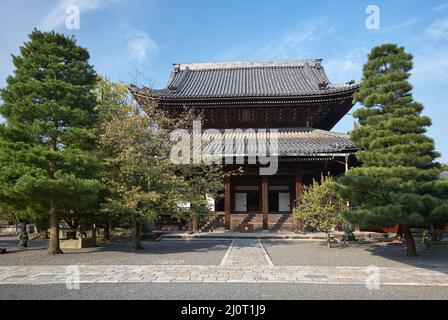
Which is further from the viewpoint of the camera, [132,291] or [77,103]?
[77,103]

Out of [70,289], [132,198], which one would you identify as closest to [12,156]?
[132,198]

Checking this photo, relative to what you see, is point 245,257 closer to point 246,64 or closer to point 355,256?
point 355,256

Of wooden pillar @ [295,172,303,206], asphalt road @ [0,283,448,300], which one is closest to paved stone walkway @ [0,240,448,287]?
asphalt road @ [0,283,448,300]

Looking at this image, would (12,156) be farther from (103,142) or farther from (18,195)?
(103,142)

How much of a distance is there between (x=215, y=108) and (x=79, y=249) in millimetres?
13209

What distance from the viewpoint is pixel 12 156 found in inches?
436

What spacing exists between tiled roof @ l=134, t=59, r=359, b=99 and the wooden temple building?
0.08 meters

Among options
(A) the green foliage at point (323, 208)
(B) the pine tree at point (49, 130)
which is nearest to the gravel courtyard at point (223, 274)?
(A) the green foliage at point (323, 208)

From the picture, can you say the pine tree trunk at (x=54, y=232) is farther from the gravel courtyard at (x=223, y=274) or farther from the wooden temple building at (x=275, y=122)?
the wooden temple building at (x=275, y=122)

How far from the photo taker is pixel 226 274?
8.82 m

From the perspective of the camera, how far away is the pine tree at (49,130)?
427 inches

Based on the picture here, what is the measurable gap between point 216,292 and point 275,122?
59.0ft

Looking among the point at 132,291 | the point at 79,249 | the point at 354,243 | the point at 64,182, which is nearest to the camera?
the point at 132,291
